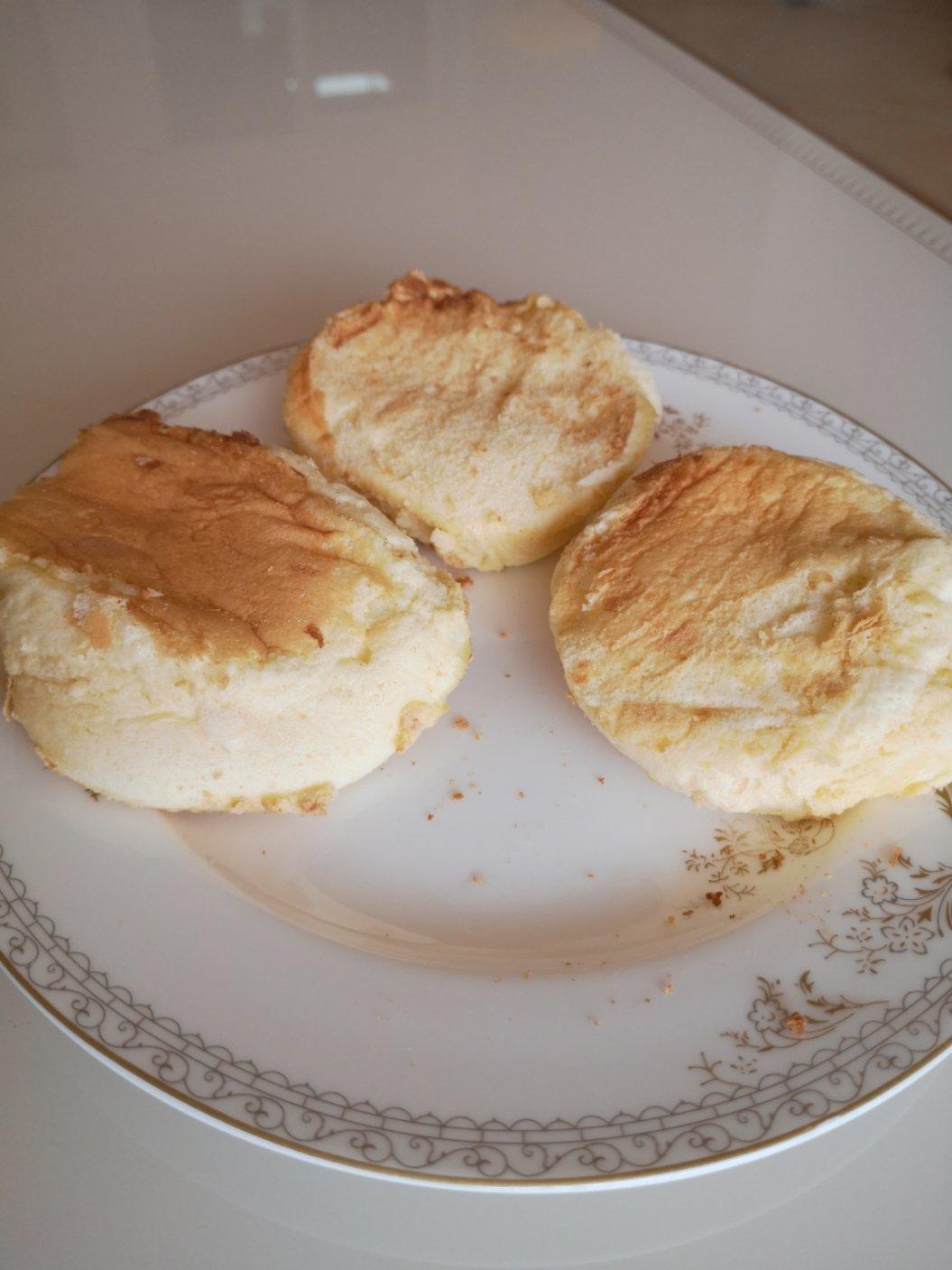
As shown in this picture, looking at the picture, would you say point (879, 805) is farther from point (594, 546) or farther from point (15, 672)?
point (15, 672)

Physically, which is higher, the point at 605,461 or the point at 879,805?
the point at 605,461

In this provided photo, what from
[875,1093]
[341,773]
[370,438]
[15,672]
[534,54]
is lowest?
[875,1093]

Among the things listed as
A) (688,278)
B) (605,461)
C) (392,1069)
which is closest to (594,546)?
(605,461)

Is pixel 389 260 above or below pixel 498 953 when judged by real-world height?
above

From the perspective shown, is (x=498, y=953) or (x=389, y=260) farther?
(x=389, y=260)
